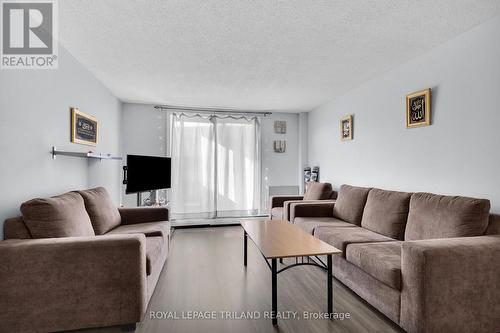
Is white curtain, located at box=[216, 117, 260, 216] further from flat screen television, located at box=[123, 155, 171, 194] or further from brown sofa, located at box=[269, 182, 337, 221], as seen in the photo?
flat screen television, located at box=[123, 155, 171, 194]

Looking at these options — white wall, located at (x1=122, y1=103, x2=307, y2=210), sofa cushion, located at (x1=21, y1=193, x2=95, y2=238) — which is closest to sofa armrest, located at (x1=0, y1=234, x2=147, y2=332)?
sofa cushion, located at (x1=21, y1=193, x2=95, y2=238)

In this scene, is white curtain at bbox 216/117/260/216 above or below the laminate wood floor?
above

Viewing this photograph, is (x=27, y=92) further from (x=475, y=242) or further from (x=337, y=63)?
(x=475, y=242)

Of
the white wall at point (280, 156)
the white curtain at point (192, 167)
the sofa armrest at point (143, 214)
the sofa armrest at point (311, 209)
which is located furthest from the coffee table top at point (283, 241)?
the white wall at point (280, 156)

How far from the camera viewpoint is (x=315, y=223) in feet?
10.5

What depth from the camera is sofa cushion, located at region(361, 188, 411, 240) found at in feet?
8.46

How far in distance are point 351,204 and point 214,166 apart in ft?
8.93

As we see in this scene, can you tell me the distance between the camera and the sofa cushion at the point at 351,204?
10.5ft

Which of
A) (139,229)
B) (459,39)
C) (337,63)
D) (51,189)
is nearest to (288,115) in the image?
(337,63)

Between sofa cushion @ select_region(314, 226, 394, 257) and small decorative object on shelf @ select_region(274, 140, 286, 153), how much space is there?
2658 millimetres

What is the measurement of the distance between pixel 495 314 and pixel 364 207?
1.58m

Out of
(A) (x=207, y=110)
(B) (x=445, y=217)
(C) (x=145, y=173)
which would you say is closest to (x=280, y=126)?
(A) (x=207, y=110)

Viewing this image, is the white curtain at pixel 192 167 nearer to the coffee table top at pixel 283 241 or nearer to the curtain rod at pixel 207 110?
the curtain rod at pixel 207 110

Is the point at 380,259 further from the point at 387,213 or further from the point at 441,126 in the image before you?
the point at 441,126
